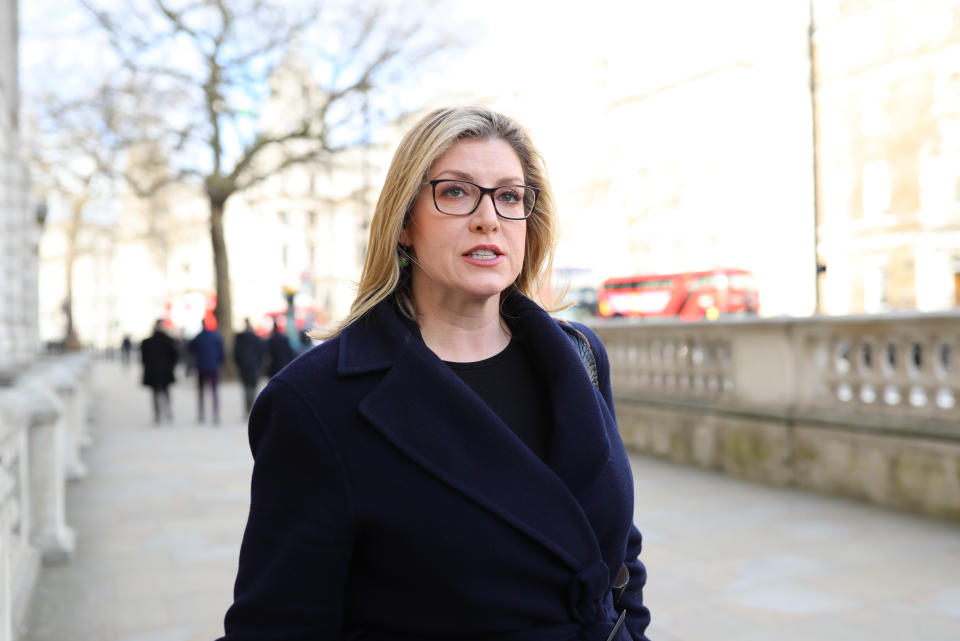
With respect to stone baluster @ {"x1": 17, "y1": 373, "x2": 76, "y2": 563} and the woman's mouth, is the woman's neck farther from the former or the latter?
stone baluster @ {"x1": 17, "y1": 373, "x2": 76, "y2": 563}

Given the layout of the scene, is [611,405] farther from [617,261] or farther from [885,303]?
[617,261]

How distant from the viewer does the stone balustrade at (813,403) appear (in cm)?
693

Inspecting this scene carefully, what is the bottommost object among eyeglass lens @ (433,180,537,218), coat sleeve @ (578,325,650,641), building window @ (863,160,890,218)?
coat sleeve @ (578,325,650,641)

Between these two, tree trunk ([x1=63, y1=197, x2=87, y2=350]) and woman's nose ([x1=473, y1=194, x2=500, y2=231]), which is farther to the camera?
tree trunk ([x1=63, y1=197, x2=87, y2=350])

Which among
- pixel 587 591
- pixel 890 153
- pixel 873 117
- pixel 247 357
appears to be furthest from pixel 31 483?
pixel 873 117

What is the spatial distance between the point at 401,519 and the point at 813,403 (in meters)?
7.17

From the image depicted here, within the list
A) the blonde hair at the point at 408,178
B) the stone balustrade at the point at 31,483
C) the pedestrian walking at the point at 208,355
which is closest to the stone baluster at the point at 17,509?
the stone balustrade at the point at 31,483

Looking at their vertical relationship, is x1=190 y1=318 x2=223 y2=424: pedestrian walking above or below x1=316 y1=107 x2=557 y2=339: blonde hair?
below

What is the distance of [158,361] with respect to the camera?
1583 centimetres

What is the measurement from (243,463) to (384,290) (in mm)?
9442

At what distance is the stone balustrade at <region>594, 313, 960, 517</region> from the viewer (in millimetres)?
6934

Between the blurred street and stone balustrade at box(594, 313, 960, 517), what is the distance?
10.7 inches

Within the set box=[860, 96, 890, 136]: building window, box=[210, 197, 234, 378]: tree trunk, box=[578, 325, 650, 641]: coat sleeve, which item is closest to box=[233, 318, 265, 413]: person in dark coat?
box=[210, 197, 234, 378]: tree trunk

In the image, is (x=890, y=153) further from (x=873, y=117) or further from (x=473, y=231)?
(x=473, y=231)
